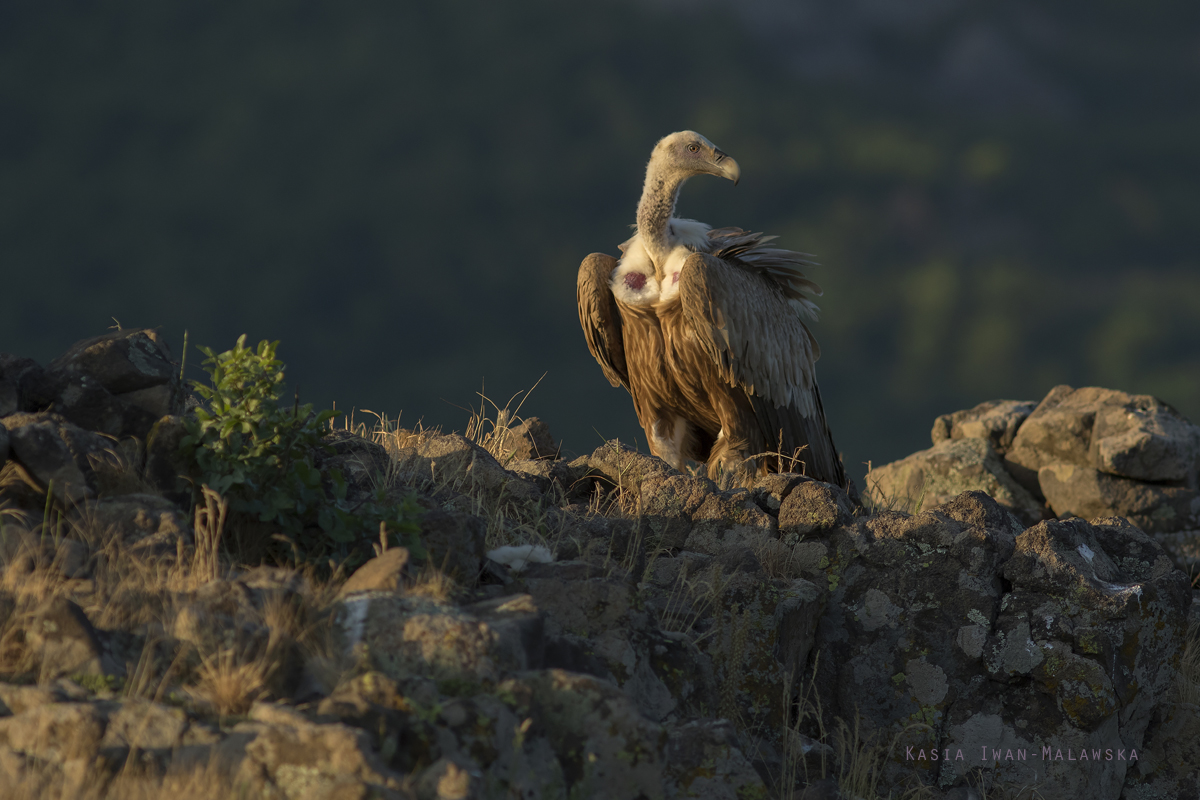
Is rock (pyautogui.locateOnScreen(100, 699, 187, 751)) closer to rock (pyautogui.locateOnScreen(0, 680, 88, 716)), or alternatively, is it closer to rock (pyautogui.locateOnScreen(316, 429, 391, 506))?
rock (pyautogui.locateOnScreen(0, 680, 88, 716))

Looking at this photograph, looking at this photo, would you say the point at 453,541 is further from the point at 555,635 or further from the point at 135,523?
the point at 135,523

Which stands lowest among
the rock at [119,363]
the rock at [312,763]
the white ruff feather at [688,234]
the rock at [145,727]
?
the rock at [312,763]

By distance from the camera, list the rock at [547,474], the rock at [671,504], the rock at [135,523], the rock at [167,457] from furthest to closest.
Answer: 1. the rock at [547,474]
2. the rock at [671,504]
3. the rock at [167,457]
4. the rock at [135,523]

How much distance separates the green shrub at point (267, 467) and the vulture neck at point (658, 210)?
4.93 meters

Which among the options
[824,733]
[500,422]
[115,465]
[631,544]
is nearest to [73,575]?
[115,465]

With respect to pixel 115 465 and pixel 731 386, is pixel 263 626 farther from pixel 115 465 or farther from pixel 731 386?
pixel 731 386

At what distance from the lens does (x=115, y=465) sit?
4.55 m

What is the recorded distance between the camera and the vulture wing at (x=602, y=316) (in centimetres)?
941

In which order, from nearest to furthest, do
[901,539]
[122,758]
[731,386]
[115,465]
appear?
[122,758] → [115,465] → [901,539] → [731,386]

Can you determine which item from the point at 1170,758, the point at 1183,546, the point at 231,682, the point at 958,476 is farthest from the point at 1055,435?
the point at 231,682

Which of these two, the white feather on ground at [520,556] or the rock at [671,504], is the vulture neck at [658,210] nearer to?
the rock at [671,504]

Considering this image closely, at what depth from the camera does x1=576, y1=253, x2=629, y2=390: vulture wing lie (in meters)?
9.41

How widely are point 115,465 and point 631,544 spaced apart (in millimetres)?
2583

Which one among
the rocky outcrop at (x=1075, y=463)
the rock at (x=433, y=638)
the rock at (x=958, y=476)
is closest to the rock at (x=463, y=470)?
the rock at (x=433, y=638)
